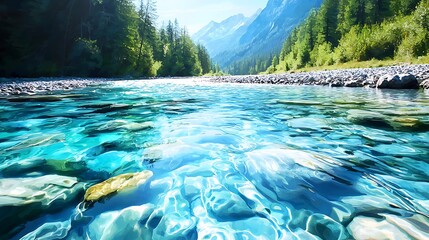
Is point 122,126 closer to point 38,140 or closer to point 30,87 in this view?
point 38,140

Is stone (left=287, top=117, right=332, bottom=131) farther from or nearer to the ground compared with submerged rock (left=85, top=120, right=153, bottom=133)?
farther from the ground

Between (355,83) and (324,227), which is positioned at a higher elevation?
(355,83)

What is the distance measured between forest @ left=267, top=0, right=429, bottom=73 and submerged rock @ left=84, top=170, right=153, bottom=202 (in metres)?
29.9

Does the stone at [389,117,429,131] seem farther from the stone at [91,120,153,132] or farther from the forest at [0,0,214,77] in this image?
the forest at [0,0,214,77]

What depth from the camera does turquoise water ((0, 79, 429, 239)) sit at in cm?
156

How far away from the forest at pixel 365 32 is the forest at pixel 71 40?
2909 centimetres

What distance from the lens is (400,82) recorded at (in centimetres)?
1017

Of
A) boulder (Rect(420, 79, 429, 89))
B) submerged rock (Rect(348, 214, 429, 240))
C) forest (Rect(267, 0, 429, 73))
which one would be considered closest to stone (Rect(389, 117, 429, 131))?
submerged rock (Rect(348, 214, 429, 240))

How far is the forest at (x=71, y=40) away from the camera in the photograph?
26.4 metres

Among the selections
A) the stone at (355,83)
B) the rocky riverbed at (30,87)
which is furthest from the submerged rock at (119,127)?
the stone at (355,83)

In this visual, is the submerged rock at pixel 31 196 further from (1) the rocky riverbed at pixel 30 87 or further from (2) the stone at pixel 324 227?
(1) the rocky riverbed at pixel 30 87

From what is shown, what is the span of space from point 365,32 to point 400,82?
29470mm

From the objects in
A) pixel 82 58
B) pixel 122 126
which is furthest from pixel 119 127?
pixel 82 58

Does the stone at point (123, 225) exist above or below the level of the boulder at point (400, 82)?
below
